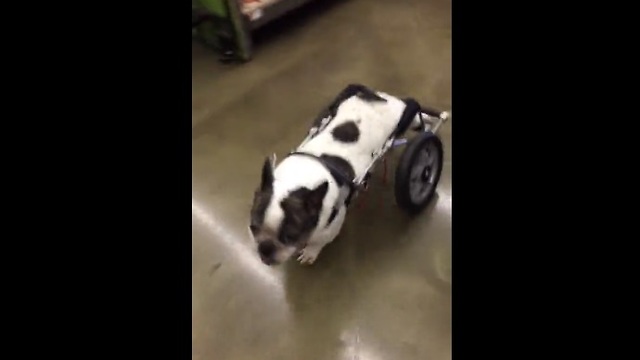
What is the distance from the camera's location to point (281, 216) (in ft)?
4.60

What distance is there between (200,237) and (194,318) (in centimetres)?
27

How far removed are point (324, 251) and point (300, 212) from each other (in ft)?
1.10

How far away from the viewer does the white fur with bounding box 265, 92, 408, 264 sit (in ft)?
4.73

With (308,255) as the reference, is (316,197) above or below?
above

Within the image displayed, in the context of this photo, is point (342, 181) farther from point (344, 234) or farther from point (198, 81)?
point (198, 81)

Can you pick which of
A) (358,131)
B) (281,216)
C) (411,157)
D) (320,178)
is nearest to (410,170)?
(411,157)

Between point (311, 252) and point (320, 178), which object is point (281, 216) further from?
point (311, 252)

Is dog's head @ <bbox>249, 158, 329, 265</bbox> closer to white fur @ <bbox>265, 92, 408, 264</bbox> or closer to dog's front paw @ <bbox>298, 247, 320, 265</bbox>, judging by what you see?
white fur @ <bbox>265, 92, 408, 264</bbox>

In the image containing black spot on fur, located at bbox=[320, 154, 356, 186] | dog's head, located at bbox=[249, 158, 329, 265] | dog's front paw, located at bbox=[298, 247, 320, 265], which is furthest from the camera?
dog's front paw, located at bbox=[298, 247, 320, 265]

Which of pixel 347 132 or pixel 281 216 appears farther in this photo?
pixel 347 132

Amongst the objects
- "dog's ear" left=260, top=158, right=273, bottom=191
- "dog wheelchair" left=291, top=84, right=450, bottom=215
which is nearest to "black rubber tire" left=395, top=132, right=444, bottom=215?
"dog wheelchair" left=291, top=84, right=450, bottom=215

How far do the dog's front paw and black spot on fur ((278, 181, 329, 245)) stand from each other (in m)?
0.17

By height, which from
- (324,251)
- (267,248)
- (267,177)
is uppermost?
(267,177)
